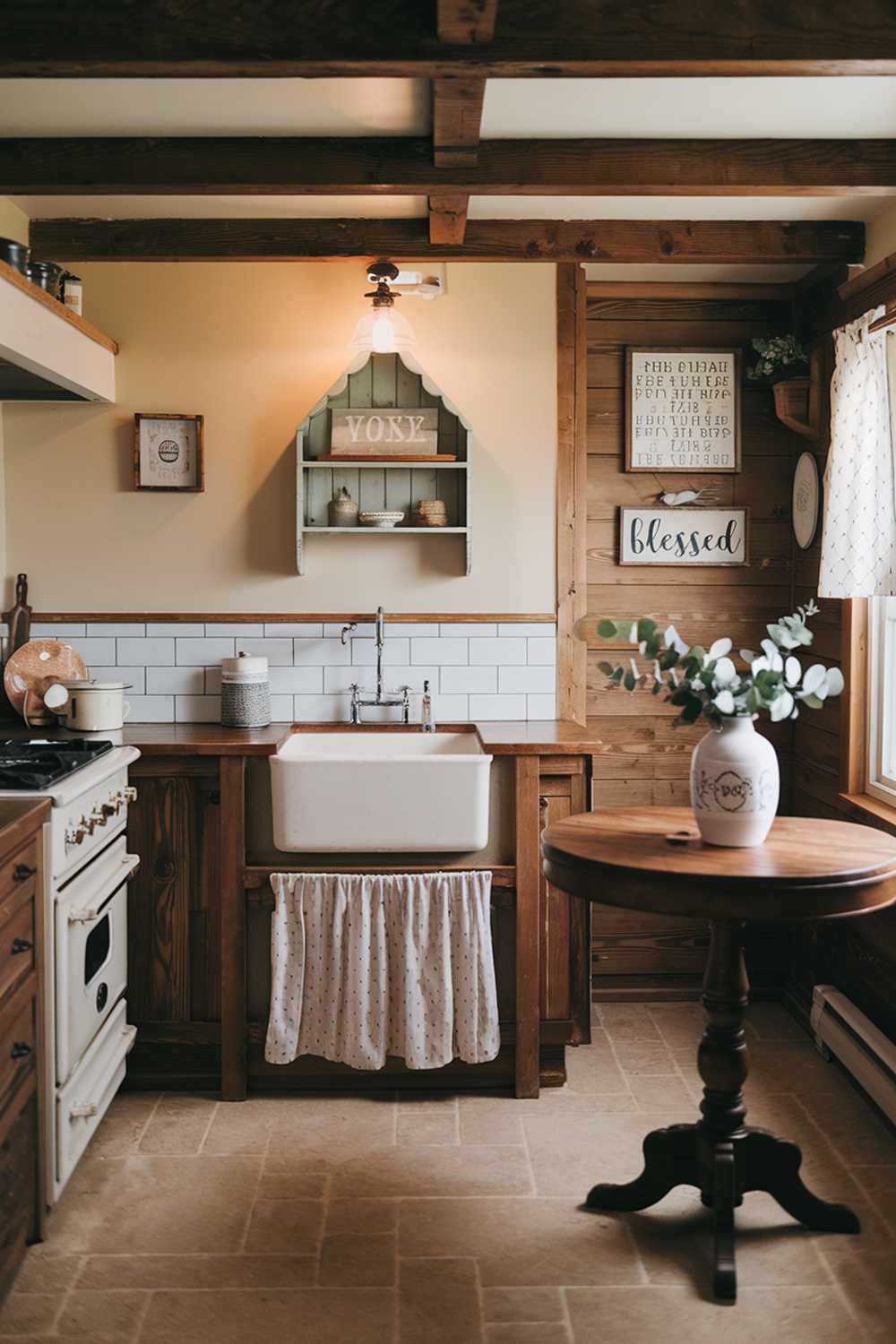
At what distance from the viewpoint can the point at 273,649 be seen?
397cm

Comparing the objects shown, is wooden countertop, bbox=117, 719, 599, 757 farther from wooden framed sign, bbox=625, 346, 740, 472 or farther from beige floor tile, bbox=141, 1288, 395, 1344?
beige floor tile, bbox=141, 1288, 395, 1344

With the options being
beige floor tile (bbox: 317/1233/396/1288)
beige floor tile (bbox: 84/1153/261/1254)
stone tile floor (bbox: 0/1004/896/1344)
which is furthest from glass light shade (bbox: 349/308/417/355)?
beige floor tile (bbox: 317/1233/396/1288)

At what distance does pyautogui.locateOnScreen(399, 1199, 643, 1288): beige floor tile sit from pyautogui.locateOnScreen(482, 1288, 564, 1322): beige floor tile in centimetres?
2

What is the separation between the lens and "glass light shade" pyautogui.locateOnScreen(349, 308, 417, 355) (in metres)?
3.70

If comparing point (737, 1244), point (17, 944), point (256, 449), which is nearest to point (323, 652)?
point (256, 449)

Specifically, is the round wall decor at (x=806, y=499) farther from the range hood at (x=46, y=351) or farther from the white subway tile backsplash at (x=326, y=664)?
the range hood at (x=46, y=351)

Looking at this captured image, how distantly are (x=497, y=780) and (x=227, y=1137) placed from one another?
4.08 ft

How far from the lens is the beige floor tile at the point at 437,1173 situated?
286 centimetres

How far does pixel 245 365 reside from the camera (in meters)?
3.93

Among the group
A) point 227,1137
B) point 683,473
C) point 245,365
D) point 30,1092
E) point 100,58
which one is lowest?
point 227,1137

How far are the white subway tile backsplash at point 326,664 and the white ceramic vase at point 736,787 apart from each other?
5.05 feet

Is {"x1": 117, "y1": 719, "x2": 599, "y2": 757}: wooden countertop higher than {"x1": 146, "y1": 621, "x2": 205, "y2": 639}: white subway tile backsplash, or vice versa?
{"x1": 146, "y1": 621, "x2": 205, "y2": 639}: white subway tile backsplash

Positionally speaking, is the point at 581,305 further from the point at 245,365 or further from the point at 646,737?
the point at 646,737

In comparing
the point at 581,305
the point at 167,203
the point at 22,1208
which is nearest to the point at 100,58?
the point at 167,203
